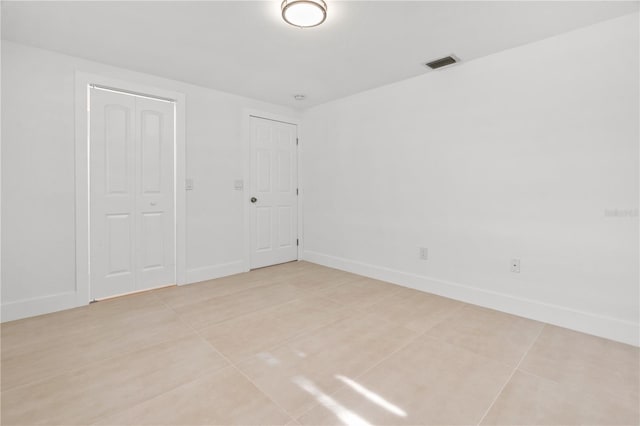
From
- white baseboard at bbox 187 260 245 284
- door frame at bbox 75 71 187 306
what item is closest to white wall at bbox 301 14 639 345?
white baseboard at bbox 187 260 245 284

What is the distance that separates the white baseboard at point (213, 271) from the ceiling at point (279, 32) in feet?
7.61

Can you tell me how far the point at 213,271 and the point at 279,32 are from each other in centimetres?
289

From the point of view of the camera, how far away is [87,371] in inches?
74.8

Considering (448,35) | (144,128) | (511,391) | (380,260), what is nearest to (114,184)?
(144,128)

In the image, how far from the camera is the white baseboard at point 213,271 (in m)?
3.80

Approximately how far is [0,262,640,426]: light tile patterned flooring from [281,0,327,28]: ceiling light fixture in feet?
7.64

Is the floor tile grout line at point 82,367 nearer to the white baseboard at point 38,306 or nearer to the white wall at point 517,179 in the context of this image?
the white baseboard at point 38,306

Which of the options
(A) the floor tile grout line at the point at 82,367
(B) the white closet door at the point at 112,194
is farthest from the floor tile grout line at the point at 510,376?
(B) the white closet door at the point at 112,194

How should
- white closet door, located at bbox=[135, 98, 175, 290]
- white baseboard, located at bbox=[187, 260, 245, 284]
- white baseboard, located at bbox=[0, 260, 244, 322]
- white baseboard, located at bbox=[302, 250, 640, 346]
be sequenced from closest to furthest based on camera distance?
white baseboard, located at bbox=[302, 250, 640, 346]
white baseboard, located at bbox=[0, 260, 244, 322]
white closet door, located at bbox=[135, 98, 175, 290]
white baseboard, located at bbox=[187, 260, 245, 284]

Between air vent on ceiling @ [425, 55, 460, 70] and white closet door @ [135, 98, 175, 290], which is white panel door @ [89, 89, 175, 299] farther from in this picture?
air vent on ceiling @ [425, 55, 460, 70]

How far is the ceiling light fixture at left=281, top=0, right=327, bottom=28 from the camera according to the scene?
6.63 ft

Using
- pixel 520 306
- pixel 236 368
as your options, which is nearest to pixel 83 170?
pixel 236 368

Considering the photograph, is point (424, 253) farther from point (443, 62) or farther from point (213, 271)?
point (213, 271)

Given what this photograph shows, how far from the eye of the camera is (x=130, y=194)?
3355mm
